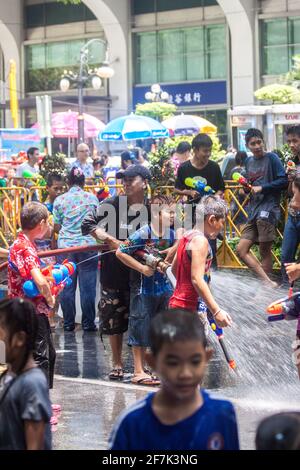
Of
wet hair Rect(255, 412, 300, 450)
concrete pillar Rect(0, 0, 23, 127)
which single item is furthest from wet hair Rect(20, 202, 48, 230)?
concrete pillar Rect(0, 0, 23, 127)

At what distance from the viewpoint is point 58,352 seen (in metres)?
10.0

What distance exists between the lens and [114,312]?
872 centimetres

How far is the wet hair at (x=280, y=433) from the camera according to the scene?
2.96 m

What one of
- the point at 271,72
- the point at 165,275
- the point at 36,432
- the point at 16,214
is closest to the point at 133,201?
the point at 165,275

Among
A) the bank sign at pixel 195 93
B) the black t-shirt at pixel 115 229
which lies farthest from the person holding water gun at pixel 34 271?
the bank sign at pixel 195 93

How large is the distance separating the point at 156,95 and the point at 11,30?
1049cm

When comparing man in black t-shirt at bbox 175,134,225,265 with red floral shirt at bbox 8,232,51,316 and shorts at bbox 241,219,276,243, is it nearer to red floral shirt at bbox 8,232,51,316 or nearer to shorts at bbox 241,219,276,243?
shorts at bbox 241,219,276,243

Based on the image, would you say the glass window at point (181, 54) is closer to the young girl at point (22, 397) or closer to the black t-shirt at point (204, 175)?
the black t-shirt at point (204, 175)

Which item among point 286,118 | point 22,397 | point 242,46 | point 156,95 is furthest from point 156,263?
point 242,46

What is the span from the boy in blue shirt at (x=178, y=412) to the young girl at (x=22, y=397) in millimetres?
443

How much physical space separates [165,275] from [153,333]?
466 cm

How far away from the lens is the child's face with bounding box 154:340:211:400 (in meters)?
3.44

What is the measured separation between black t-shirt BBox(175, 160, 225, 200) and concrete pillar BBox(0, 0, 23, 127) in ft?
123
